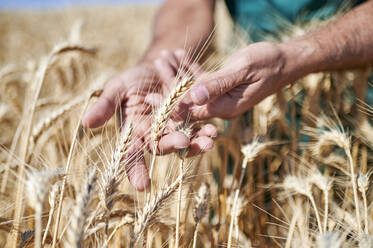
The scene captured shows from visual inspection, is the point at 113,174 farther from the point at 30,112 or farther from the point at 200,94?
the point at 30,112

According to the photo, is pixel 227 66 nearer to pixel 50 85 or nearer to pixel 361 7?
pixel 361 7

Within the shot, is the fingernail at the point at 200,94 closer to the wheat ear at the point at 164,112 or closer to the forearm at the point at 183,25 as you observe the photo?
the wheat ear at the point at 164,112

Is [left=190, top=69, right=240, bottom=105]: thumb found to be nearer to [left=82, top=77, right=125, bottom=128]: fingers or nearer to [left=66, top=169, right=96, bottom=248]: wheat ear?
[left=82, top=77, right=125, bottom=128]: fingers

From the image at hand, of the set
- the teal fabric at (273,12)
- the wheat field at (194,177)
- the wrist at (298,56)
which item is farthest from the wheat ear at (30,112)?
the teal fabric at (273,12)

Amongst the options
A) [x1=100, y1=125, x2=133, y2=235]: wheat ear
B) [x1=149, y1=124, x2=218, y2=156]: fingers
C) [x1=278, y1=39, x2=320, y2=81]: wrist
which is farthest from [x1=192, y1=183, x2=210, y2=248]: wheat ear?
[x1=278, y1=39, x2=320, y2=81]: wrist

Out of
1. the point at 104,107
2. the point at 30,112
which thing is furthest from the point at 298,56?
the point at 30,112

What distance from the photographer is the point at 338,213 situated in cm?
85

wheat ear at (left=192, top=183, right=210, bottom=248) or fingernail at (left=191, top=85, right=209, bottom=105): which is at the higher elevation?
fingernail at (left=191, top=85, right=209, bottom=105)

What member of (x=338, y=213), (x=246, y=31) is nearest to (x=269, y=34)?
(x=246, y=31)

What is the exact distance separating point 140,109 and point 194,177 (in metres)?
0.42

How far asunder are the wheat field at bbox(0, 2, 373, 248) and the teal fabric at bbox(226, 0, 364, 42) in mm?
146

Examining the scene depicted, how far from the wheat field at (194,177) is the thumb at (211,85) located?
56mm

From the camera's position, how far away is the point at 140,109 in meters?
0.94

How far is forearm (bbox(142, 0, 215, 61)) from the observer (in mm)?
1474
